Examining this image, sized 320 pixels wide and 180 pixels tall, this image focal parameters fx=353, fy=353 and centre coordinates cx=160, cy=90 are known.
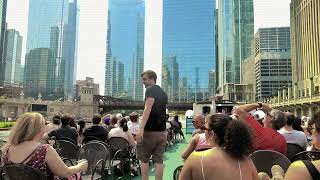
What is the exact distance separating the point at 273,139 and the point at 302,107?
70.6 meters

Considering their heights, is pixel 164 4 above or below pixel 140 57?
above

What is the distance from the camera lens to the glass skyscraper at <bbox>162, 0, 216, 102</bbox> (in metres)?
148

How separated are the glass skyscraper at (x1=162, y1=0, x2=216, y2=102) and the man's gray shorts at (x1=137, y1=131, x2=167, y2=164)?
142 meters

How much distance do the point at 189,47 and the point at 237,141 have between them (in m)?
147

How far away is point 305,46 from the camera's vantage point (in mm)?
87875

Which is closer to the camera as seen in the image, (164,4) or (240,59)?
(164,4)

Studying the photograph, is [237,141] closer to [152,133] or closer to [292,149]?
[292,149]

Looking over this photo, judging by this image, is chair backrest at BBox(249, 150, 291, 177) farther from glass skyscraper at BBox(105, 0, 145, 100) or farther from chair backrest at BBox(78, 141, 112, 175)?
glass skyscraper at BBox(105, 0, 145, 100)

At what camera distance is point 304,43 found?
8881cm

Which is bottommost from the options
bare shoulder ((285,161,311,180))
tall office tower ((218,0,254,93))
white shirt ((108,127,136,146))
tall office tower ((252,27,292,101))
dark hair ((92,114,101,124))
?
white shirt ((108,127,136,146))

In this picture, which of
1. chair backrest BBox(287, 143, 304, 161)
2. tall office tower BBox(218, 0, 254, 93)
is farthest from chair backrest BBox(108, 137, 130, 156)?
tall office tower BBox(218, 0, 254, 93)

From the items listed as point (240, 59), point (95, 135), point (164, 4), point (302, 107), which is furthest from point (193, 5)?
point (95, 135)

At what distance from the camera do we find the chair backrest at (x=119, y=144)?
7336 mm

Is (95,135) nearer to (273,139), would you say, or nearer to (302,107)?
(273,139)
